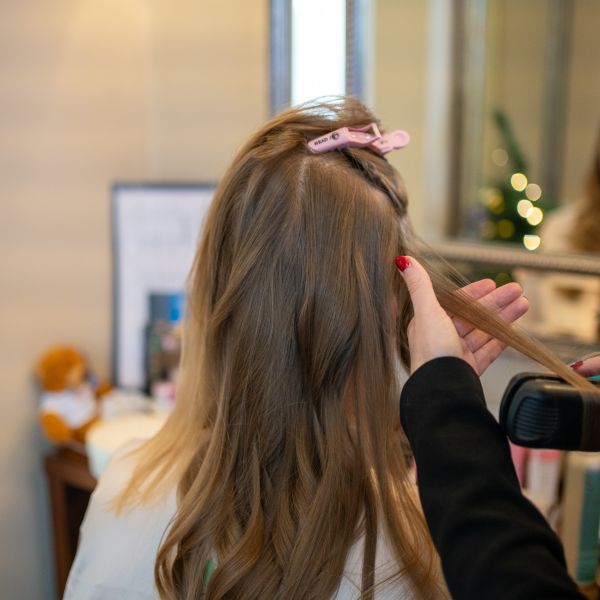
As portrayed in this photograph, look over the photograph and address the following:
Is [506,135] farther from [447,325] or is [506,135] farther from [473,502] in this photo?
[473,502]

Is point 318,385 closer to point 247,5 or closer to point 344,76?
point 344,76

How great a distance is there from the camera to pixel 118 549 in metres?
0.80

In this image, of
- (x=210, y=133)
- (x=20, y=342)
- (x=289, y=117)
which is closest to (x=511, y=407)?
(x=289, y=117)

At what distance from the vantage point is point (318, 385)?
749 millimetres

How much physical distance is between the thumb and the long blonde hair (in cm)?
4

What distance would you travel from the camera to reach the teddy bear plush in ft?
4.59

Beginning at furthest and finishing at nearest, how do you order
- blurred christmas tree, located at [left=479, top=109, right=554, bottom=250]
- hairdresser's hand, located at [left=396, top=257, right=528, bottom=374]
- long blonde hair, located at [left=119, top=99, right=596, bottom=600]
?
blurred christmas tree, located at [left=479, top=109, right=554, bottom=250], long blonde hair, located at [left=119, top=99, right=596, bottom=600], hairdresser's hand, located at [left=396, top=257, right=528, bottom=374]

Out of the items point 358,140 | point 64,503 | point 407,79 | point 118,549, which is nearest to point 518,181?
point 407,79

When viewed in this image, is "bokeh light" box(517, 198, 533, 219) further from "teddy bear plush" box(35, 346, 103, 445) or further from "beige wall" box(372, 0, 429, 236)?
"teddy bear plush" box(35, 346, 103, 445)

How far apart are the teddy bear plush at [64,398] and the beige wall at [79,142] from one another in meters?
0.04

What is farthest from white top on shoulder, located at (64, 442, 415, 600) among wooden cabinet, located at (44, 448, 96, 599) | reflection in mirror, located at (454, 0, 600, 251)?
reflection in mirror, located at (454, 0, 600, 251)

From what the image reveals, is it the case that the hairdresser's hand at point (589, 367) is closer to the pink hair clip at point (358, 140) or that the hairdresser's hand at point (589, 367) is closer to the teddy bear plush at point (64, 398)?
the pink hair clip at point (358, 140)

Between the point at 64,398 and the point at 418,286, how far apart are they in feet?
3.13

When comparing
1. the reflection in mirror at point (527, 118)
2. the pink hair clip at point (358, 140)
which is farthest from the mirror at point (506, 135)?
the pink hair clip at point (358, 140)
